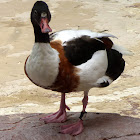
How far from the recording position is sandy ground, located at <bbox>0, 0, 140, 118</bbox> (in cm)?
568

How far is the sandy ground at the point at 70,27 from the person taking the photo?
568 centimetres

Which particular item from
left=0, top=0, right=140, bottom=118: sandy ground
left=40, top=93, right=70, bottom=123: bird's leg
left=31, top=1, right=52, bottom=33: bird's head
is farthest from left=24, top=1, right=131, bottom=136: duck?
left=0, top=0, right=140, bottom=118: sandy ground

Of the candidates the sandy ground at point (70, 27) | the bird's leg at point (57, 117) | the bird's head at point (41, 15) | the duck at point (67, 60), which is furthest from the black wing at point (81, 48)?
the sandy ground at point (70, 27)

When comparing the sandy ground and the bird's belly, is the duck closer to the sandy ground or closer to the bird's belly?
the bird's belly

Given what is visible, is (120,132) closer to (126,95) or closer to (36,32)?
(36,32)

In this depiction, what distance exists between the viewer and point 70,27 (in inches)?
373

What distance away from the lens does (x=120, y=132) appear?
377cm

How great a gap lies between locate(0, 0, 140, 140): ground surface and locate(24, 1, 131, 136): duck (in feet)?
1.93

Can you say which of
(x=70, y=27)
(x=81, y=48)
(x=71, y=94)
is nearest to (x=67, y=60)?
(x=81, y=48)

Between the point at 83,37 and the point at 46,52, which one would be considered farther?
the point at 83,37

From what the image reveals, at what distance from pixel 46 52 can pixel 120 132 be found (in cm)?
117

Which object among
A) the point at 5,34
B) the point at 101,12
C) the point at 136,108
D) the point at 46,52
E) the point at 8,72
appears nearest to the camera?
the point at 46,52

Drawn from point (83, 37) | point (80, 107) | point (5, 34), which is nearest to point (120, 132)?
point (83, 37)

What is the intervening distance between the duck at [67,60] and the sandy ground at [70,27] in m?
1.58
